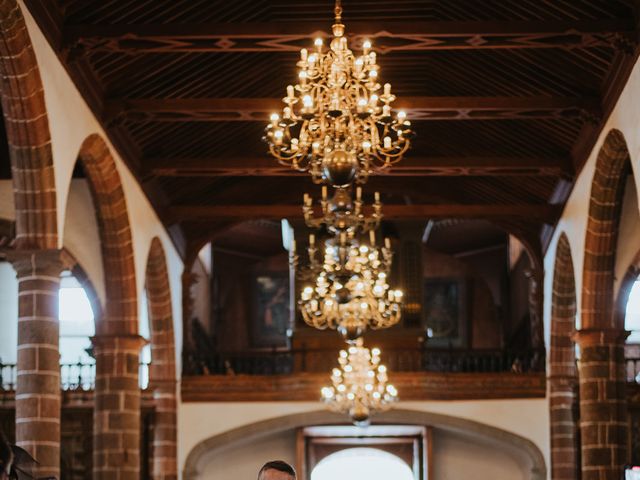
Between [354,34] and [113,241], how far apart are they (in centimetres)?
543

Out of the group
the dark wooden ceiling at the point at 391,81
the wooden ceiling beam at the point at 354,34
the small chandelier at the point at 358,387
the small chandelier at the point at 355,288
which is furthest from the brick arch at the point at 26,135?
the small chandelier at the point at 358,387

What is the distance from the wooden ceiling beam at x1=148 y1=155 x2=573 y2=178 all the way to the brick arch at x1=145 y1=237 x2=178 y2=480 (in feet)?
11.1

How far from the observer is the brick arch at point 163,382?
20.9 meters

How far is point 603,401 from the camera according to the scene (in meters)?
17.9

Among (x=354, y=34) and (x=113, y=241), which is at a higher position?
(x=354, y=34)

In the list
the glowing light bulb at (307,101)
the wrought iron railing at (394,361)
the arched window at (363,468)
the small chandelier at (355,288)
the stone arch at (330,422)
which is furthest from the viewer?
the arched window at (363,468)

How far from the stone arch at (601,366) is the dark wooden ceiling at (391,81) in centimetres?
124

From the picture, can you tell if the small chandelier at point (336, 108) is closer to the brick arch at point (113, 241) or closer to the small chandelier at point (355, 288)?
the small chandelier at point (355, 288)

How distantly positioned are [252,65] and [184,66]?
→ 132cm

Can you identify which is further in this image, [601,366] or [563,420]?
[563,420]

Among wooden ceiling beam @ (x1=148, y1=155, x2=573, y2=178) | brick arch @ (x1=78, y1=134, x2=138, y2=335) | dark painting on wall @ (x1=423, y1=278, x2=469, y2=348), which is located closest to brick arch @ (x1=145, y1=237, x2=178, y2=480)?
brick arch @ (x1=78, y1=134, x2=138, y2=335)

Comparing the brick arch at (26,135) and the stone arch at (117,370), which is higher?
the brick arch at (26,135)

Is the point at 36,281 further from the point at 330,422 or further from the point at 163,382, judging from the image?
the point at 330,422

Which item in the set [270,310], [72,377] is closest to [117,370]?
[72,377]
